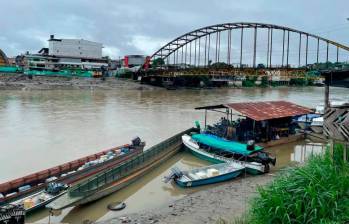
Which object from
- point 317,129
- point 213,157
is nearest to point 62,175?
point 213,157

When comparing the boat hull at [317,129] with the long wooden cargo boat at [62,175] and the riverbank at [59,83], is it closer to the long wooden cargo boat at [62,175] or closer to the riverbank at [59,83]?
the long wooden cargo boat at [62,175]

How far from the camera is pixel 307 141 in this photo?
26875 mm

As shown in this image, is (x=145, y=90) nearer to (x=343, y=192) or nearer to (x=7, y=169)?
(x=7, y=169)

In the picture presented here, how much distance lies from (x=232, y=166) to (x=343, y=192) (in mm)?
10375

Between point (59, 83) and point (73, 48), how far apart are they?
48.0 m

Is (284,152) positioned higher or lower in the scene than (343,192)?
lower

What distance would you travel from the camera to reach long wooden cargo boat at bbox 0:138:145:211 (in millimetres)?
13398

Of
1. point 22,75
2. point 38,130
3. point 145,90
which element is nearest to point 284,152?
point 38,130

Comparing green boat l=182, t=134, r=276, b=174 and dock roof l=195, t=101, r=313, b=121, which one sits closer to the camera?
green boat l=182, t=134, r=276, b=174

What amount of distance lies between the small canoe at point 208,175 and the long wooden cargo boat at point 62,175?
12.8 feet

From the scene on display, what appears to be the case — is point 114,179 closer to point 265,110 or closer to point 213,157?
point 213,157

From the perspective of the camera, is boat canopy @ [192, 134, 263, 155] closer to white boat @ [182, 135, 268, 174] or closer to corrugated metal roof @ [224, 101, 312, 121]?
white boat @ [182, 135, 268, 174]

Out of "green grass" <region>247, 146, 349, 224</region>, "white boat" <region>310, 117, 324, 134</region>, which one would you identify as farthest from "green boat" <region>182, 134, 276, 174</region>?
"white boat" <region>310, 117, 324, 134</region>

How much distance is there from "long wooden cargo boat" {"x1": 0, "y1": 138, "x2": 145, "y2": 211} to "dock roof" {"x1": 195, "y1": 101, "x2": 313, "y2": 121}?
6.85m
